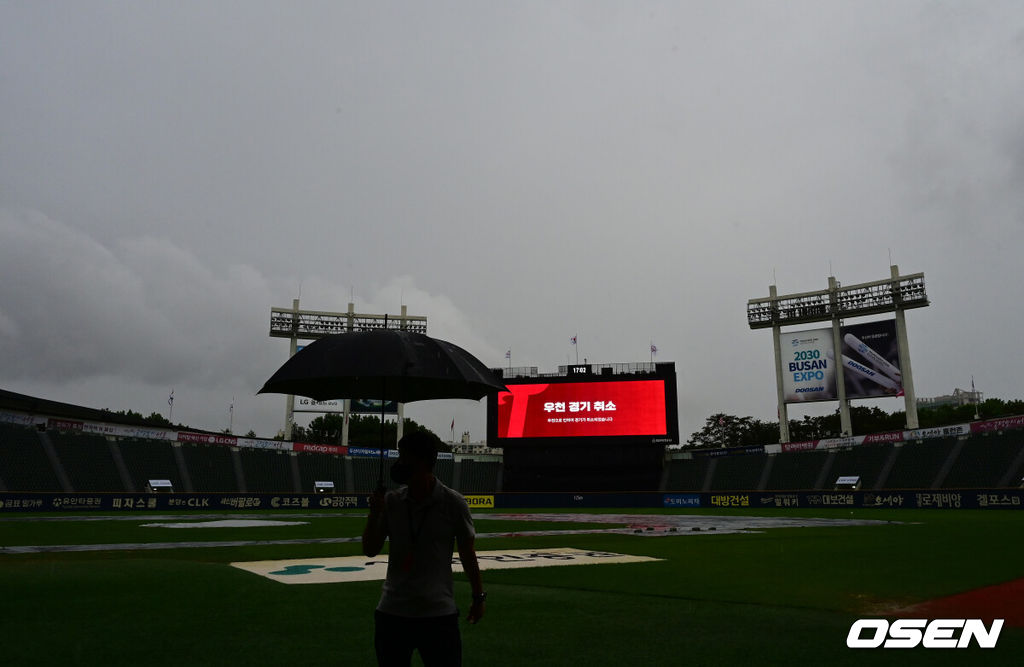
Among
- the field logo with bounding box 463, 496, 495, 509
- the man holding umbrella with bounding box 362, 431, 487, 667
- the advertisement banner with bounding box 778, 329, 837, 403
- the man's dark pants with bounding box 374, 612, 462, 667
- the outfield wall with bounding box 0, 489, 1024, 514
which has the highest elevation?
the advertisement banner with bounding box 778, 329, 837, 403

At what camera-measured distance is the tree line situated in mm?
103062

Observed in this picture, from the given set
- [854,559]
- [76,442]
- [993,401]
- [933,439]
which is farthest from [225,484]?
[993,401]

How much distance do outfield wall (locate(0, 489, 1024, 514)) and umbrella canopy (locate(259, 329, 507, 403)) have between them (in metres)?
40.8

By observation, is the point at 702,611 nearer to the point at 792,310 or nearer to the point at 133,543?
the point at 133,543

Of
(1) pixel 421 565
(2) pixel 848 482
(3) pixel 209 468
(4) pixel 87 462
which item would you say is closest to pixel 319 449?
(3) pixel 209 468

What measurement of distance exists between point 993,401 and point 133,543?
131 m

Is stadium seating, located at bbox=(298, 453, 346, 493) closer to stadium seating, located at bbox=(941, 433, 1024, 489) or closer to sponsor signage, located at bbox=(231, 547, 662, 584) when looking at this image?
sponsor signage, located at bbox=(231, 547, 662, 584)

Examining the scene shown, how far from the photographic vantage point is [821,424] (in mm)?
112125

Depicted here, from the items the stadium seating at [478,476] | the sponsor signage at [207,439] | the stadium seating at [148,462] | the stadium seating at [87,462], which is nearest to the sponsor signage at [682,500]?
the stadium seating at [478,476]

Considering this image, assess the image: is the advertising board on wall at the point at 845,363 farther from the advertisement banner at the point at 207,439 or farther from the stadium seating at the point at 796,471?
the advertisement banner at the point at 207,439

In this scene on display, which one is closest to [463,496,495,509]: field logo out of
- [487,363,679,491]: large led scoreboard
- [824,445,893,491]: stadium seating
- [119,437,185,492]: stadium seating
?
[487,363,679,491]: large led scoreboard

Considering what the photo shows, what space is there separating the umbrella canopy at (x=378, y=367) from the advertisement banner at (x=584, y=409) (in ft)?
166

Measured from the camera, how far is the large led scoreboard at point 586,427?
194 ft

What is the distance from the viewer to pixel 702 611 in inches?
352
